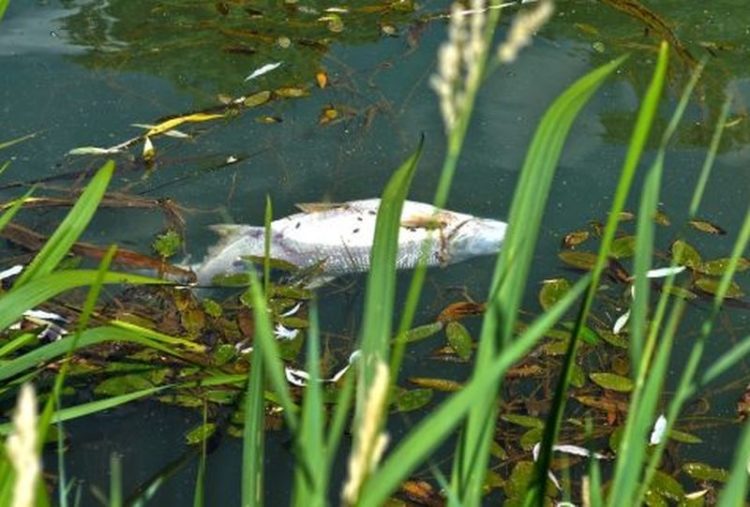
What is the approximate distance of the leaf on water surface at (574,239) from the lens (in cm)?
238

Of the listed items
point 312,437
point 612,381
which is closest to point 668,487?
point 612,381

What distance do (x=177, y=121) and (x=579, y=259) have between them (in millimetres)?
874

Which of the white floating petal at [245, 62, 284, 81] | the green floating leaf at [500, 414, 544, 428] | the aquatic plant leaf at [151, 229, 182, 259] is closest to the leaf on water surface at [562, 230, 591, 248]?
the green floating leaf at [500, 414, 544, 428]

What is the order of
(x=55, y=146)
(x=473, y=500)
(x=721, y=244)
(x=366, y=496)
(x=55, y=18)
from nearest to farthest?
(x=366, y=496) < (x=473, y=500) < (x=721, y=244) < (x=55, y=146) < (x=55, y=18)

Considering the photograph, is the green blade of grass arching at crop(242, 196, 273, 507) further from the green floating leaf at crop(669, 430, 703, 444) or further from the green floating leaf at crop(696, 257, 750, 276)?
the green floating leaf at crop(696, 257, 750, 276)

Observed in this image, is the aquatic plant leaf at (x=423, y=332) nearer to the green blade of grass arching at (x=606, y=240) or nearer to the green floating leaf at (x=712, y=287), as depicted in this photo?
the green floating leaf at (x=712, y=287)

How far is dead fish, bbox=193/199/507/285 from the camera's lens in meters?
2.37

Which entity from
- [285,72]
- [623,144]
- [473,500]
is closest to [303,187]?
[285,72]

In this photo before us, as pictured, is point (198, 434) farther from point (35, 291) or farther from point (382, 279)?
point (382, 279)

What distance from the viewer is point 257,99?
2764mm

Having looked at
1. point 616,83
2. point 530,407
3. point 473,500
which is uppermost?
point 473,500

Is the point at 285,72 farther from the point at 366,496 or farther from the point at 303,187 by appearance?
the point at 366,496

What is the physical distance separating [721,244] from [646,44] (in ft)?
2.48

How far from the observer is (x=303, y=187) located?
2.55m
